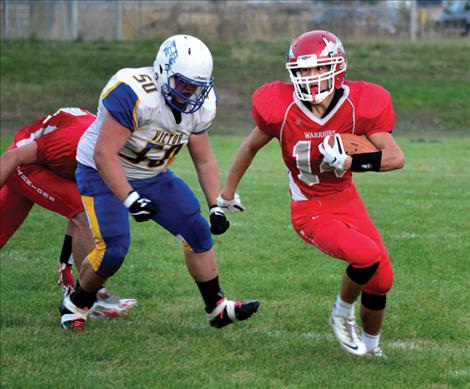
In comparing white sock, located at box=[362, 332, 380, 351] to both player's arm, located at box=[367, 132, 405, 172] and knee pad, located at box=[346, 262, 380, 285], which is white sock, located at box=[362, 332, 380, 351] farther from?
player's arm, located at box=[367, 132, 405, 172]

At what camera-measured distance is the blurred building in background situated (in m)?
22.8

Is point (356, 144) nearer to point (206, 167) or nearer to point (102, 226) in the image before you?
point (206, 167)

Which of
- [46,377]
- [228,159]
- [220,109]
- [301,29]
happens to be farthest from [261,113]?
[301,29]

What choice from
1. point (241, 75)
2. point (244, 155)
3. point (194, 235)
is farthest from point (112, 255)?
point (241, 75)

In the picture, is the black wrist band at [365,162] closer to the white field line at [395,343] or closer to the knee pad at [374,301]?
the knee pad at [374,301]

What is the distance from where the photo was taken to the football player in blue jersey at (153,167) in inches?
199

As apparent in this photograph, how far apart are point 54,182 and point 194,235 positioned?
114 centimetres

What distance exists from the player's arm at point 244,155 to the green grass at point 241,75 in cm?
1266

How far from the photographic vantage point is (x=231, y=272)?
22.8ft

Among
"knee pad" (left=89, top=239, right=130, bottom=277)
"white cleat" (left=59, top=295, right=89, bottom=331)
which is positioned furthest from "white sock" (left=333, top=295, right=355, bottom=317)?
"white cleat" (left=59, top=295, right=89, bottom=331)

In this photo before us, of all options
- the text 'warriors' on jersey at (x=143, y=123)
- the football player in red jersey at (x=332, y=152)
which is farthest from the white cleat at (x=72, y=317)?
the football player in red jersey at (x=332, y=152)

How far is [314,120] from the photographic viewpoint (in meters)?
5.06

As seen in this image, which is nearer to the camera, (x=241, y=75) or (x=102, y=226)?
(x=102, y=226)

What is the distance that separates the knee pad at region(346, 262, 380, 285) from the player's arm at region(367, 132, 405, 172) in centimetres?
47
